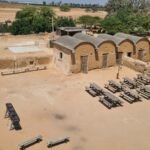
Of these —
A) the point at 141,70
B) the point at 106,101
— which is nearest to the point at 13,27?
the point at 141,70

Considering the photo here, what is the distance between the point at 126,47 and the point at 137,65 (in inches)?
119

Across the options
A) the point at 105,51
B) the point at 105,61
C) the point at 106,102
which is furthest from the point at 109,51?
the point at 106,102

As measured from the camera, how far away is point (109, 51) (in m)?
26.8

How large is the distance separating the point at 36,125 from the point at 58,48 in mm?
12337

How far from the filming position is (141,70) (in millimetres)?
25781

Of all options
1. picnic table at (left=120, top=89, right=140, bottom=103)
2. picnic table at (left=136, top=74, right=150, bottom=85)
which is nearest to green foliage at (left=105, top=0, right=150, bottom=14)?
picnic table at (left=136, top=74, right=150, bottom=85)

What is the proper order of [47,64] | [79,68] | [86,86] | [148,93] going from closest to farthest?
1. [148,93]
2. [86,86]
3. [79,68]
4. [47,64]

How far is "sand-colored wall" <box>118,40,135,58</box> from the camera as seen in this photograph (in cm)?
2775

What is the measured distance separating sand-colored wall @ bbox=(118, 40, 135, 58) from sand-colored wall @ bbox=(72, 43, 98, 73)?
12.5ft

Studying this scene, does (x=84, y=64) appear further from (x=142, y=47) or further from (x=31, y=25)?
(x=31, y=25)

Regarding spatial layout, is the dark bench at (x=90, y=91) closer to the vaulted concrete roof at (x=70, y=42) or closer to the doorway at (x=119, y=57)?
the vaulted concrete roof at (x=70, y=42)

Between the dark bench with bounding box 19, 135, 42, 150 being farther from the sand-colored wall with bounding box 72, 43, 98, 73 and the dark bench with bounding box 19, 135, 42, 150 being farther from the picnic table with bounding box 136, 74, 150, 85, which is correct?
the picnic table with bounding box 136, 74, 150, 85

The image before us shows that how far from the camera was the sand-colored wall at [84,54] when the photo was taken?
24.6 metres

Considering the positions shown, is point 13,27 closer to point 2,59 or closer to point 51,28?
point 51,28
